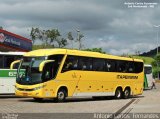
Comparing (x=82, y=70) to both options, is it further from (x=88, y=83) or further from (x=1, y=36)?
(x=1, y=36)

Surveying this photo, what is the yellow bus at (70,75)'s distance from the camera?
2538 centimetres

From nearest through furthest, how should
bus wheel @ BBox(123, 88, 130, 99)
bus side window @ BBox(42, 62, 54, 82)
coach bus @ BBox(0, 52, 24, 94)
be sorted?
bus side window @ BBox(42, 62, 54, 82) < coach bus @ BBox(0, 52, 24, 94) < bus wheel @ BBox(123, 88, 130, 99)

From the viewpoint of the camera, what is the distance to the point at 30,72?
25.6 metres

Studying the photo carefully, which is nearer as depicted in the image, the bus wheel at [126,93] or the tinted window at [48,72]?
Result: the tinted window at [48,72]

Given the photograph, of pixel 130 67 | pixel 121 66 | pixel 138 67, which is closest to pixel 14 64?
pixel 121 66

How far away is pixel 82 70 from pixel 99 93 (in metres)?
2.91

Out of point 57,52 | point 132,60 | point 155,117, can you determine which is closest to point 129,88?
point 132,60

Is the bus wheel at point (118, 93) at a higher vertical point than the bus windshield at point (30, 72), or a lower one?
lower

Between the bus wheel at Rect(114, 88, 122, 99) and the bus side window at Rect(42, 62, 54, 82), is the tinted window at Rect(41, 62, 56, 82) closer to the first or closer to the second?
the bus side window at Rect(42, 62, 54, 82)

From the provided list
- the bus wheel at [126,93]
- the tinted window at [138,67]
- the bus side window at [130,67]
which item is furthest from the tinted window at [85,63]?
the tinted window at [138,67]

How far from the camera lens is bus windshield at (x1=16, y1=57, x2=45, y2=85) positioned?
25.3 m

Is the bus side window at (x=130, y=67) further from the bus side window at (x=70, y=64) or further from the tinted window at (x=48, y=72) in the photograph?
the tinted window at (x=48, y=72)

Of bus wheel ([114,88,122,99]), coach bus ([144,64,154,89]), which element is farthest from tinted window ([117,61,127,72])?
coach bus ([144,64,154,89])

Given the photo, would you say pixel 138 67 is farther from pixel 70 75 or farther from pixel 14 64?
pixel 14 64
